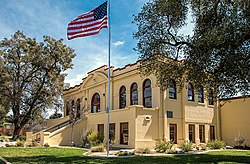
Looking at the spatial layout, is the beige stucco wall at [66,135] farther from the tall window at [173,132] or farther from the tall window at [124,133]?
the tall window at [173,132]

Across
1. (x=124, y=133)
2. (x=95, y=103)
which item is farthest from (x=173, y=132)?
(x=95, y=103)

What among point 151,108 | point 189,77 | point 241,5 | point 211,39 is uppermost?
point 241,5

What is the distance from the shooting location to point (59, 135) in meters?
25.3

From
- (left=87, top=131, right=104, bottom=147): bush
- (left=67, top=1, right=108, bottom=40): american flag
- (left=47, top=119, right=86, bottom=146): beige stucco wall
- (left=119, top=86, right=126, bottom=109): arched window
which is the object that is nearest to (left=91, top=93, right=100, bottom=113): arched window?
(left=47, top=119, right=86, bottom=146): beige stucco wall

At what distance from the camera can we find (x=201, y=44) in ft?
39.9

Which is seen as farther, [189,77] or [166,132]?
[166,132]

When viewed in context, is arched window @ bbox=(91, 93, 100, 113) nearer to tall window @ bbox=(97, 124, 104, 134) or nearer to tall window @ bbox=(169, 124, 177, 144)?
tall window @ bbox=(97, 124, 104, 134)

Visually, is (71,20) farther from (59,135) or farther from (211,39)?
(59,135)

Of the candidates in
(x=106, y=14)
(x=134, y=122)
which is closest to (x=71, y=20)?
(x=106, y=14)

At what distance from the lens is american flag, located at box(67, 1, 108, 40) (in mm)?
16753

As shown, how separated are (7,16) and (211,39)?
1159 cm

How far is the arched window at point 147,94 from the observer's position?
921 inches

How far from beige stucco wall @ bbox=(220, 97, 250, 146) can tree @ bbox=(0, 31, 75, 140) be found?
1944cm

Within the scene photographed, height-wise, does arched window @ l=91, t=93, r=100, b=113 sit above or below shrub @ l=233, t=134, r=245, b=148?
above
